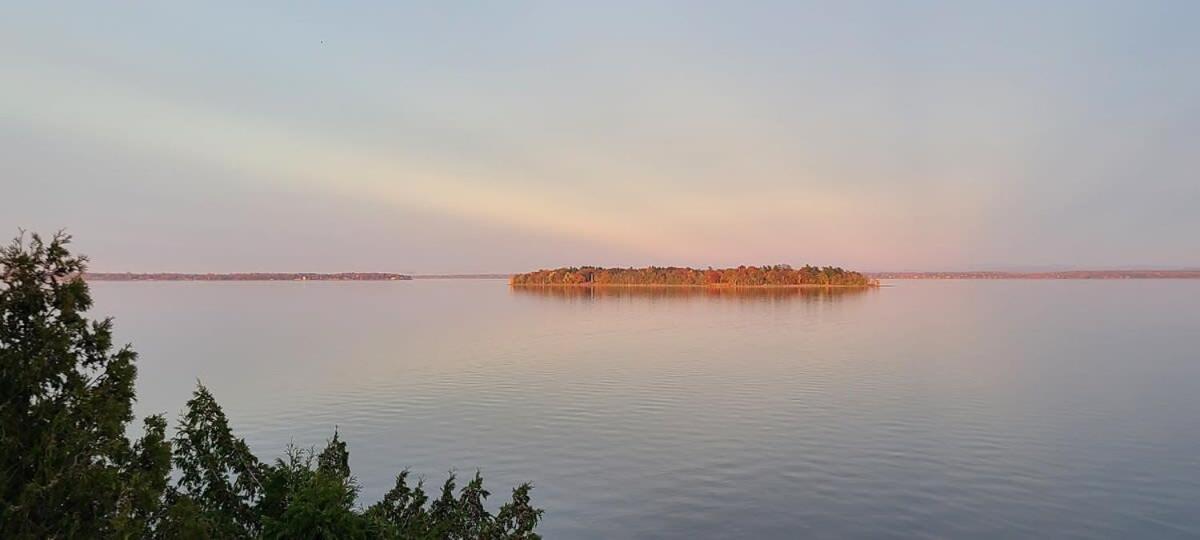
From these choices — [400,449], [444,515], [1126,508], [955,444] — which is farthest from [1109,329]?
[444,515]

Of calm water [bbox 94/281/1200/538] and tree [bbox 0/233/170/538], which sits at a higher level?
tree [bbox 0/233/170/538]

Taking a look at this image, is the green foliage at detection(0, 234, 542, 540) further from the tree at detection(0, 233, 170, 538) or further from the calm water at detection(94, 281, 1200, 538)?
the calm water at detection(94, 281, 1200, 538)

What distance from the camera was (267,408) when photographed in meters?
36.8

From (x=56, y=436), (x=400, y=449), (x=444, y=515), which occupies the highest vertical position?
(x=56, y=436)

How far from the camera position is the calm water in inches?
840

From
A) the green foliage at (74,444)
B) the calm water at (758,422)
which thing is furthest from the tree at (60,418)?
the calm water at (758,422)

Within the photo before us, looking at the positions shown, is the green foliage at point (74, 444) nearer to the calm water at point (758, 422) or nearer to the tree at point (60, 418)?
the tree at point (60, 418)

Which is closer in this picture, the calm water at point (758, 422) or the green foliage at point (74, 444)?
the green foliage at point (74, 444)

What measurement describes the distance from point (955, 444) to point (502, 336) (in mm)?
53788

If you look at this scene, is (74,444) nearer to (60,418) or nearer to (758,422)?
(60,418)

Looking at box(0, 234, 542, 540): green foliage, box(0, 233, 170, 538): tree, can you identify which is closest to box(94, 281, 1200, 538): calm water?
box(0, 234, 542, 540): green foliage

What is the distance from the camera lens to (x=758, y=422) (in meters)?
33.4

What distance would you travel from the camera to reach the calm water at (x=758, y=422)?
70.0ft

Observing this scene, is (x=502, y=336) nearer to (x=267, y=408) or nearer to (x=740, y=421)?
(x=267, y=408)
